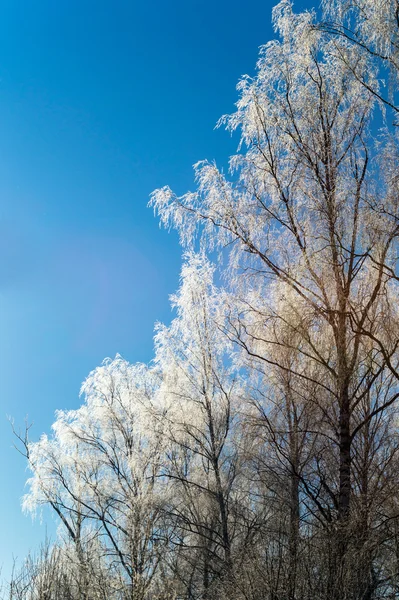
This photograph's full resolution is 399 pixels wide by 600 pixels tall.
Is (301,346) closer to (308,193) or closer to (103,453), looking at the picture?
(308,193)

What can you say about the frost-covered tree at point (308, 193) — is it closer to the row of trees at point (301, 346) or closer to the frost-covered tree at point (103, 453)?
the row of trees at point (301, 346)

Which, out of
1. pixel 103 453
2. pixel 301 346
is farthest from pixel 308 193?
pixel 103 453

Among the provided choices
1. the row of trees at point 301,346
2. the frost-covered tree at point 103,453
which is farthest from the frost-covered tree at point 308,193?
the frost-covered tree at point 103,453

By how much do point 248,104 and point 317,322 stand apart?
10.3 feet

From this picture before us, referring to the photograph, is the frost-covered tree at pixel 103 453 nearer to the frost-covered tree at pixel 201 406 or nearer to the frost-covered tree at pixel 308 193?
the frost-covered tree at pixel 201 406

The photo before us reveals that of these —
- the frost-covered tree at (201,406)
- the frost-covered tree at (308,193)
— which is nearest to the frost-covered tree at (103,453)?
the frost-covered tree at (201,406)

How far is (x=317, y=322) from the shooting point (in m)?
7.43

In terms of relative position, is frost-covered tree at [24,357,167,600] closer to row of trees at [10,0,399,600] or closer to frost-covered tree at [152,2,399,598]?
row of trees at [10,0,399,600]

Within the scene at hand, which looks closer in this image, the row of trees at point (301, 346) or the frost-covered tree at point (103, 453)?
the row of trees at point (301, 346)

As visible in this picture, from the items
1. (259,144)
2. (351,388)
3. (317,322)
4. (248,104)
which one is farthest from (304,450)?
(248,104)

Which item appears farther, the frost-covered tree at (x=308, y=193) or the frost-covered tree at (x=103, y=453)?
the frost-covered tree at (x=103, y=453)

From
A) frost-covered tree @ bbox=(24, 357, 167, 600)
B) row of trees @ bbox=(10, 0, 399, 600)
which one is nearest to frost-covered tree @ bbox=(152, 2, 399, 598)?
row of trees @ bbox=(10, 0, 399, 600)

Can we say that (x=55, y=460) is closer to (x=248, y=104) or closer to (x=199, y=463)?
(x=199, y=463)

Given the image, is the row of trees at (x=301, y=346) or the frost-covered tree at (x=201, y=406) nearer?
the row of trees at (x=301, y=346)
